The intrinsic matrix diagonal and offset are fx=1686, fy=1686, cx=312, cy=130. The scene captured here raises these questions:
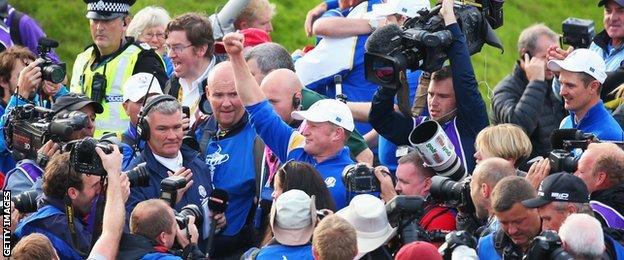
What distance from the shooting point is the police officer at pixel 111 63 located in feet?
43.8

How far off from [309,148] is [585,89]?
1.93 m

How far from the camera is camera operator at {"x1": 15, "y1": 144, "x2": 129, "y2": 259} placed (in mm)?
10672

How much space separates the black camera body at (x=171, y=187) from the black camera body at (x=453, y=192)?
5.37 feet

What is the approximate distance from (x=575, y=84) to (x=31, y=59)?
4.43m

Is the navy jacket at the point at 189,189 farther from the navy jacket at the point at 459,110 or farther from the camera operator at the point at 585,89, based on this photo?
the camera operator at the point at 585,89

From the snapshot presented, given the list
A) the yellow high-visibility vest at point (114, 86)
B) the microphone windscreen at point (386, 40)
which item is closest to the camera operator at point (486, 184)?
the microphone windscreen at point (386, 40)

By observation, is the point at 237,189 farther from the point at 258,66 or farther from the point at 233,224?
the point at 258,66

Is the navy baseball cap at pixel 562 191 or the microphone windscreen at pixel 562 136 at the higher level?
the navy baseball cap at pixel 562 191

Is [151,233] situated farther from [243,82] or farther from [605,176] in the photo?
→ [605,176]

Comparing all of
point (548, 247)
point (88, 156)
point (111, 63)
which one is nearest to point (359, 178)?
point (88, 156)

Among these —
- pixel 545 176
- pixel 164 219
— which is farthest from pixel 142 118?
pixel 545 176

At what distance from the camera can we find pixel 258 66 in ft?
41.2

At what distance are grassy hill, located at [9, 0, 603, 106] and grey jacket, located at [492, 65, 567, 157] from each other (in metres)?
5.34

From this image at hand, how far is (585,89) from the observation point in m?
11.5
